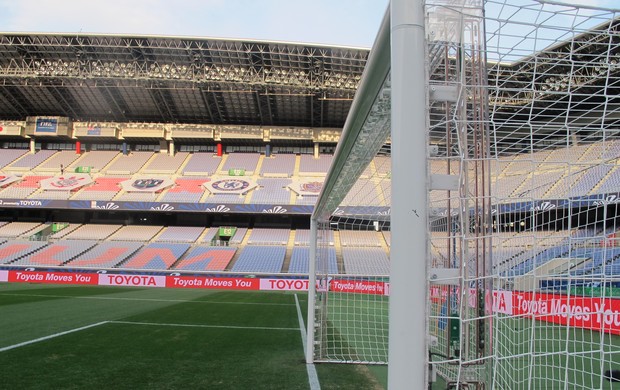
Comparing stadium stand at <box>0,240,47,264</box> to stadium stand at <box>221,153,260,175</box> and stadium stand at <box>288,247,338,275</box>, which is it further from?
stadium stand at <box>288,247,338,275</box>

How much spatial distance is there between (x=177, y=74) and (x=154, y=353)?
22.9 m

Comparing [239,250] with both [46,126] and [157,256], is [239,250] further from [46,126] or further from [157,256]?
[46,126]

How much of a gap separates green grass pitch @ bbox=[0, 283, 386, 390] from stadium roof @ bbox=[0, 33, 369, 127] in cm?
1768

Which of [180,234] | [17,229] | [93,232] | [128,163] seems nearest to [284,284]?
[180,234]

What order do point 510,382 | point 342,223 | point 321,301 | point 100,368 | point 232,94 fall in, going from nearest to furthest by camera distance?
point 510,382 < point 100,368 < point 321,301 < point 342,223 < point 232,94

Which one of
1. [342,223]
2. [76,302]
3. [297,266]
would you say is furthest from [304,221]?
[342,223]

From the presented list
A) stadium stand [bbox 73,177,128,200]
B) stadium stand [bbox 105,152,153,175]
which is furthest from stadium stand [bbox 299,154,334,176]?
stadium stand [bbox 73,177,128,200]

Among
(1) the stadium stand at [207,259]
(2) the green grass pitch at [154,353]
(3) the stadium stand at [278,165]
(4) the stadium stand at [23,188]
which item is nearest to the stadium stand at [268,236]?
(1) the stadium stand at [207,259]

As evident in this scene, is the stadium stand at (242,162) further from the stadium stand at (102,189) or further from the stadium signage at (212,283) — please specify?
the stadium signage at (212,283)

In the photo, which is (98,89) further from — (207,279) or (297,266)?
(297,266)

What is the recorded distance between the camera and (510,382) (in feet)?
8.58

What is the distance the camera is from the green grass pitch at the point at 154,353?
4605mm

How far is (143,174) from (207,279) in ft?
38.5

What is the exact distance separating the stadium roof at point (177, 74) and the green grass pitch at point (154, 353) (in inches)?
696
